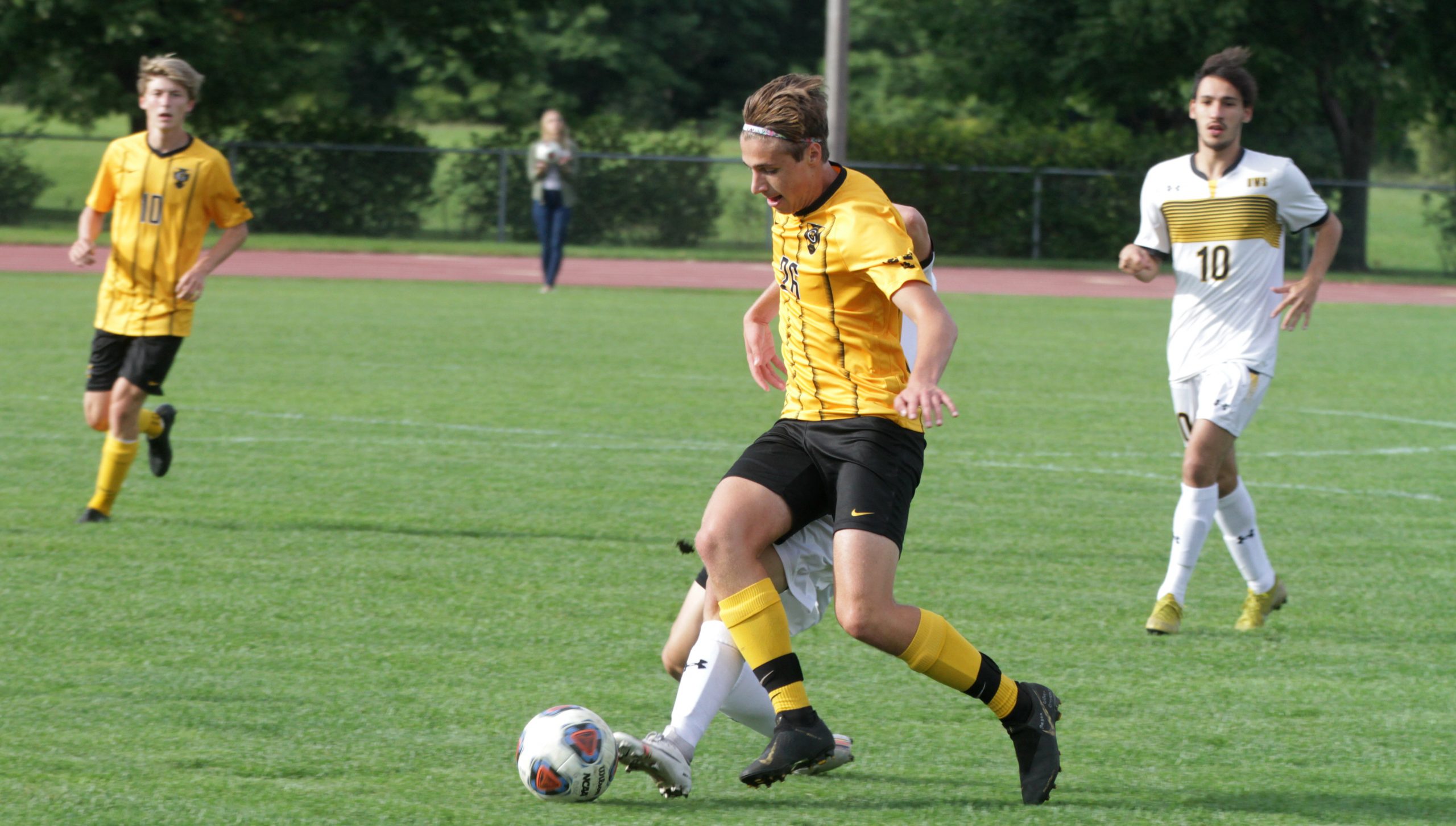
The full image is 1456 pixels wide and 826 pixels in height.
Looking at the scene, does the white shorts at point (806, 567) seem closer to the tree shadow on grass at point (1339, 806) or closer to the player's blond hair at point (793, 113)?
the player's blond hair at point (793, 113)

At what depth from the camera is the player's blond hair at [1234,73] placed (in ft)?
19.7

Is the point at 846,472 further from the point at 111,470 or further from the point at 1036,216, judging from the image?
the point at 1036,216

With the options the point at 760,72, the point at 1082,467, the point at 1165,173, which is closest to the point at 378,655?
the point at 1165,173

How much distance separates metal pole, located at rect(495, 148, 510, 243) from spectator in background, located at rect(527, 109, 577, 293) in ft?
29.8

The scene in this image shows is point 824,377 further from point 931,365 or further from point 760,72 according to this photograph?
point 760,72

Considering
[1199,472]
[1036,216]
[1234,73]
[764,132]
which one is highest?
[1234,73]

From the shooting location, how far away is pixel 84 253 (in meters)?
7.57

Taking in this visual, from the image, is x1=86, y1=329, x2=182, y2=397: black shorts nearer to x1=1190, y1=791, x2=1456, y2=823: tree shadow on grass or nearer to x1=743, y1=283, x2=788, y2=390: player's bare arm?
x1=743, y1=283, x2=788, y2=390: player's bare arm

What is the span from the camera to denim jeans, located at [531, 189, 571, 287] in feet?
68.0

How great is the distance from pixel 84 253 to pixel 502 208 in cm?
2287

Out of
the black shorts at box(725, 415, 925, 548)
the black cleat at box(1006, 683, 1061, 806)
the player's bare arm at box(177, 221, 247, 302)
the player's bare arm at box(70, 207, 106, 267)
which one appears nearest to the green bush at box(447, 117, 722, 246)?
the player's bare arm at box(177, 221, 247, 302)

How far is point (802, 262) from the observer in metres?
4.29

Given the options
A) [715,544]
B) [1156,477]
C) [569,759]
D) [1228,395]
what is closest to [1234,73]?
[1228,395]

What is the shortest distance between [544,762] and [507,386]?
8661mm
